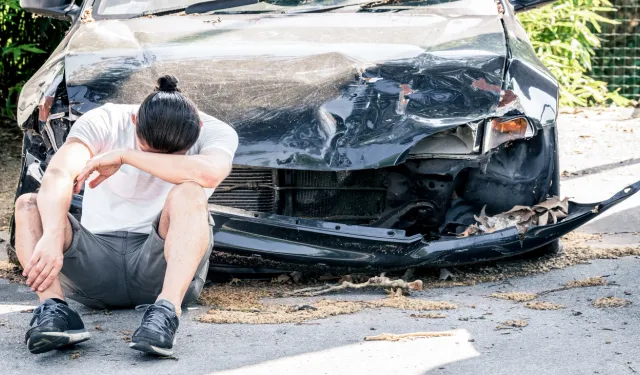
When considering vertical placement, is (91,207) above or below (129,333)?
above

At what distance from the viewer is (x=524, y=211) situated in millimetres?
4820

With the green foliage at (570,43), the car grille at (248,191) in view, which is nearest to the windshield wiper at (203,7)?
the car grille at (248,191)

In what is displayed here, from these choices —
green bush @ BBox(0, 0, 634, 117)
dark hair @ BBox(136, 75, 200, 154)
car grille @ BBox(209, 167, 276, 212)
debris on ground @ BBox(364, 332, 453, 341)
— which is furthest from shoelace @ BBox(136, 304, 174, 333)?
green bush @ BBox(0, 0, 634, 117)

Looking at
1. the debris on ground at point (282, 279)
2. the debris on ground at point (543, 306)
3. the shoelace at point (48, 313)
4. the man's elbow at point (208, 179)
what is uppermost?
the man's elbow at point (208, 179)

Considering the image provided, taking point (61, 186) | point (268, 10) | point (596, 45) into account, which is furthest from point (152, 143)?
point (596, 45)

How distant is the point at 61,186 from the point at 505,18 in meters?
2.63

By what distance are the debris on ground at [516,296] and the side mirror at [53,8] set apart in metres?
2.82

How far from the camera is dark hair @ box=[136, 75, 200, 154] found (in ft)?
12.5

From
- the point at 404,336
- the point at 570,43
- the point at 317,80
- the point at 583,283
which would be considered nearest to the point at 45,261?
the point at 404,336

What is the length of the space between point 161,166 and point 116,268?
1.60 feet

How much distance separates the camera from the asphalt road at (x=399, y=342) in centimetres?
349

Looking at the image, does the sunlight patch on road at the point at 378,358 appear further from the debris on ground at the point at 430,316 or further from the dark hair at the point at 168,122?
the dark hair at the point at 168,122

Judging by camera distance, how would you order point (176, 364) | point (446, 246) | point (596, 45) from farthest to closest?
point (596, 45), point (446, 246), point (176, 364)

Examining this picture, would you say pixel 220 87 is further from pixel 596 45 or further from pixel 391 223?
pixel 596 45
